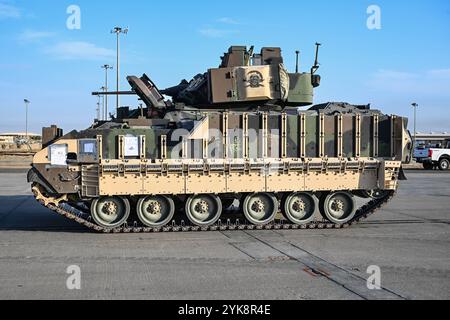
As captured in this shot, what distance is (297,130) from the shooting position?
13.5m

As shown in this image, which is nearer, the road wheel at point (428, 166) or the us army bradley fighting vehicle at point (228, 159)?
the us army bradley fighting vehicle at point (228, 159)

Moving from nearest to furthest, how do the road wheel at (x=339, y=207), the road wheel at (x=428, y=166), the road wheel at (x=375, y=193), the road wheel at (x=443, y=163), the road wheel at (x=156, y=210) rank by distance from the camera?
the road wheel at (x=156, y=210) → the road wheel at (x=339, y=207) → the road wheel at (x=375, y=193) → the road wheel at (x=443, y=163) → the road wheel at (x=428, y=166)

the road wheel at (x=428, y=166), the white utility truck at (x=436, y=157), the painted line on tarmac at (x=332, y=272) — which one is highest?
the white utility truck at (x=436, y=157)

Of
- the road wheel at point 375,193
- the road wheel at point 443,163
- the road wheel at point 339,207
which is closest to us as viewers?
the road wheel at point 339,207

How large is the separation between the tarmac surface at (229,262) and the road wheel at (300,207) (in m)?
0.68

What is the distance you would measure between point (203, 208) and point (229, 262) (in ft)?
13.3

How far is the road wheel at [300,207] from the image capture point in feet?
44.1

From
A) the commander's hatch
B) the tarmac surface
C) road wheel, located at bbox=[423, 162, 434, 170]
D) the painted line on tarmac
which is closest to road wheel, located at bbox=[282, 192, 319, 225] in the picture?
the tarmac surface

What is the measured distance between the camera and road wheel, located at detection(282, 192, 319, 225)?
1344 cm

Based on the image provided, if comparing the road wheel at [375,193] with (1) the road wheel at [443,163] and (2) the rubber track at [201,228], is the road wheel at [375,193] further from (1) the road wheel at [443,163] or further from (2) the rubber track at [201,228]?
(1) the road wheel at [443,163]

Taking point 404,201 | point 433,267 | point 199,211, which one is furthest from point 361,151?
point 404,201

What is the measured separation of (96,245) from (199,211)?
2989mm

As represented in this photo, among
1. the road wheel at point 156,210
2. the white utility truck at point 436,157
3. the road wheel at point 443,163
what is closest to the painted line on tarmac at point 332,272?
the road wheel at point 156,210

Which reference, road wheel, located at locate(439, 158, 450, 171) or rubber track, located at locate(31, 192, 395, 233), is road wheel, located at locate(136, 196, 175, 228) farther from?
road wheel, located at locate(439, 158, 450, 171)
